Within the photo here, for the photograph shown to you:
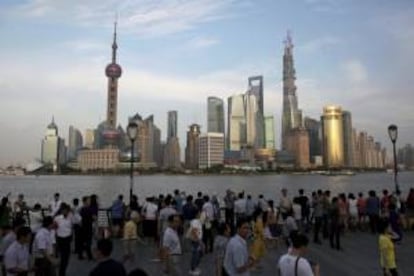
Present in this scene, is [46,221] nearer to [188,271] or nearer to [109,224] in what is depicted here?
[188,271]

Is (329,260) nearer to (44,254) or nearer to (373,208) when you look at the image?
(373,208)

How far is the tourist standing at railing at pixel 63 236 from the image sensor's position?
1102 cm

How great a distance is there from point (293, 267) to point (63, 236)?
6796 mm

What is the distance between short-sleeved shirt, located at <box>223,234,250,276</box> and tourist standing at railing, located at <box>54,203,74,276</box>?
509cm

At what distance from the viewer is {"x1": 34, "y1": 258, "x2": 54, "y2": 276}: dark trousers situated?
832 centimetres

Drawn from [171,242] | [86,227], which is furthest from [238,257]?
[86,227]

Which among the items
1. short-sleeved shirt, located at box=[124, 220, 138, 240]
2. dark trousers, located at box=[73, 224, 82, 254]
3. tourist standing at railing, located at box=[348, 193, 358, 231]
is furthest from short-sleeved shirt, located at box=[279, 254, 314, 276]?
tourist standing at railing, located at box=[348, 193, 358, 231]

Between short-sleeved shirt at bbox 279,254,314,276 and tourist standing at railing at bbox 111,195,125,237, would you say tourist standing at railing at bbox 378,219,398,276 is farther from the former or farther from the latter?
tourist standing at railing at bbox 111,195,125,237

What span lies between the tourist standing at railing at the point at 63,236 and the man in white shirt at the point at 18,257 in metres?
3.54

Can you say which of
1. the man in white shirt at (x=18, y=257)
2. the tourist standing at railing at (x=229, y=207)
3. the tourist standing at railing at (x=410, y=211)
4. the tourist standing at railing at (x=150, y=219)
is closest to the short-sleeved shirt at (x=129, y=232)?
the tourist standing at railing at (x=150, y=219)

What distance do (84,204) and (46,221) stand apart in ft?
15.0

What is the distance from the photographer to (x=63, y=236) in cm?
1112

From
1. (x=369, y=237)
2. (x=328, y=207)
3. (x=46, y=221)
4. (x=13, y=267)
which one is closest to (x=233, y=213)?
(x=328, y=207)

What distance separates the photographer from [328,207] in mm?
15656
